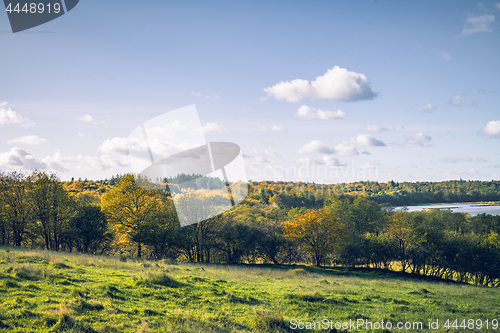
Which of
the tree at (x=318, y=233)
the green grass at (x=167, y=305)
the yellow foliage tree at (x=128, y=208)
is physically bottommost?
the tree at (x=318, y=233)

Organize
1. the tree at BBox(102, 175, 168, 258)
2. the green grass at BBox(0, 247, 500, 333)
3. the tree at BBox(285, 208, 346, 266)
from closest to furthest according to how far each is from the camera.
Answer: the green grass at BBox(0, 247, 500, 333) < the tree at BBox(102, 175, 168, 258) < the tree at BBox(285, 208, 346, 266)

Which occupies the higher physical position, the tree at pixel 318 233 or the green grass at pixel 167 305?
the green grass at pixel 167 305

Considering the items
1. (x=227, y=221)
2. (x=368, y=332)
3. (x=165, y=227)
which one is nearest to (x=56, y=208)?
(x=165, y=227)

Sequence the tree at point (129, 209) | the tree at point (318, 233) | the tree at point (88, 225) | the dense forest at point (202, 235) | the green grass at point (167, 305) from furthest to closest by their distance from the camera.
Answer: the tree at point (318, 233), the dense forest at point (202, 235), the tree at point (88, 225), the tree at point (129, 209), the green grass at point (167, 305)

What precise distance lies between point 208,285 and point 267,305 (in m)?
4.60

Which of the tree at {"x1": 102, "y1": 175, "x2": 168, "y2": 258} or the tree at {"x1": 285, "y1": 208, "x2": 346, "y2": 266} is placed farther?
the tree at {"x1": 285, "y1": 208, "x2": 346, "y2": 266}

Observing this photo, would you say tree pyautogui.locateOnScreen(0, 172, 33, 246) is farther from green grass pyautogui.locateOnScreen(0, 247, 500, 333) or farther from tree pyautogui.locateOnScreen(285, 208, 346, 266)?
tree pyautogui.locateOnScreen(285, 208, 346, 266)

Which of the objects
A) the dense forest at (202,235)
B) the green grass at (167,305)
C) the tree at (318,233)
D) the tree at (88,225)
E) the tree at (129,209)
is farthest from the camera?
the tree at (318,233)

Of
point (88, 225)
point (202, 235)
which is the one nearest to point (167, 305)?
point (88, 225)

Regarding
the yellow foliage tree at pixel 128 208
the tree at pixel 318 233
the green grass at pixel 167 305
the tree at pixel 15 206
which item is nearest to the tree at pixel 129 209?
the yellow foliage tree at pixel 128 208

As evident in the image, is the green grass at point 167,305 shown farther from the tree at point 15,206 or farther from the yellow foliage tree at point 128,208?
the tree at point 15,206

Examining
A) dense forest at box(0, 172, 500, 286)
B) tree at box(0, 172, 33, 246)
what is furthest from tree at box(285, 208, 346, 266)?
tree at box(0, 172, 33, 246)

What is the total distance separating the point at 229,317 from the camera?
39.2 ft

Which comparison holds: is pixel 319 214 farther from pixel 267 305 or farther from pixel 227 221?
pixel 267 305
